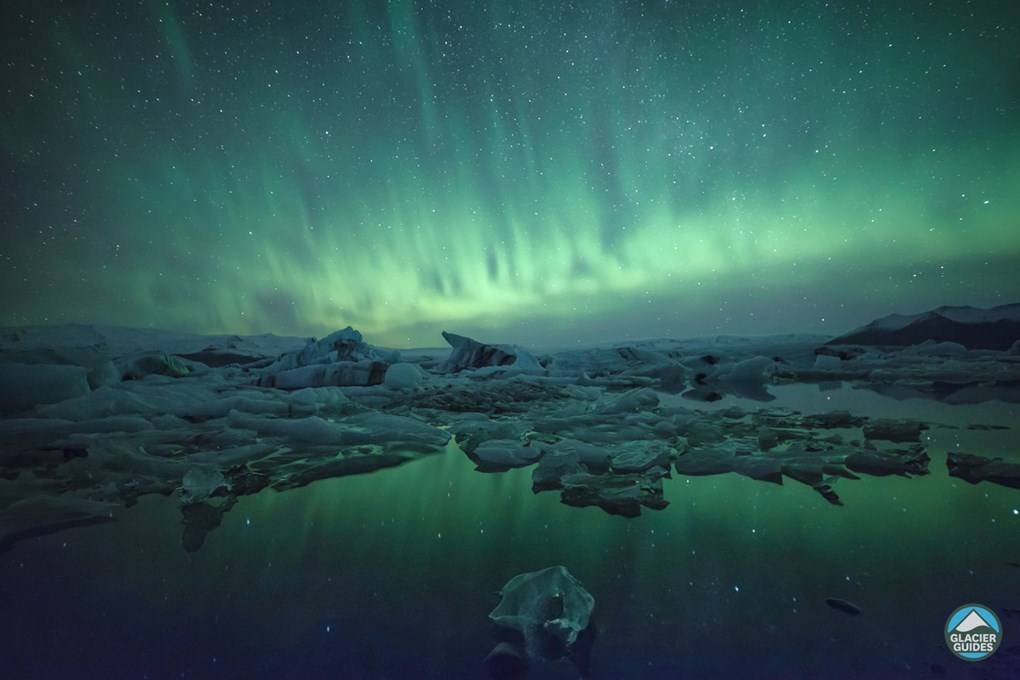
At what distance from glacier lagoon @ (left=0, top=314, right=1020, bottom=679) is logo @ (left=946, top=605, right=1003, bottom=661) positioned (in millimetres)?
29

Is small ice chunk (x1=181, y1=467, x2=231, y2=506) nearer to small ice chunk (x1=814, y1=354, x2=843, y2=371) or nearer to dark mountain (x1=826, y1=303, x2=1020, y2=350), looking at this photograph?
small ice chunk (x1=814, y1=354, x2=843, y2=371)

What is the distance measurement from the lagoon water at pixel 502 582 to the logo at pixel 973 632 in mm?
24

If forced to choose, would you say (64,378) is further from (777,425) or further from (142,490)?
(777,425)

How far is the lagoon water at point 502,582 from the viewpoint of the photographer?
108 centimetres

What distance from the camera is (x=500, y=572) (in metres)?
1.50

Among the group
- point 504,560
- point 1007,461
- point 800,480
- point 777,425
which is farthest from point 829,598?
point 777,425

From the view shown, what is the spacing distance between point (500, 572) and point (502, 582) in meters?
0.07

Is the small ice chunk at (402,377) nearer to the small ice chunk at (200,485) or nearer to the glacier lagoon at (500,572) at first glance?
the glacier lagoon at (500,572)

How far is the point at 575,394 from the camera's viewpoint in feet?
23.0

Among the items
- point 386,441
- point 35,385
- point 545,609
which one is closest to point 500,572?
point 545,609

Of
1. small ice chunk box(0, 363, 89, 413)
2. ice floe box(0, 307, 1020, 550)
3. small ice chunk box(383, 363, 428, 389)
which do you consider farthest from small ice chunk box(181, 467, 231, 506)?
small ice chunk box(383, 363, 428, 389)

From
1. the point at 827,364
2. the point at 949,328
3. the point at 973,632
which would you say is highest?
the point at 949,328

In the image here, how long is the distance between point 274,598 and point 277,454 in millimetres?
2019

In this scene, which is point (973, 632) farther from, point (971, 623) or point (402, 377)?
point (402, 377)
